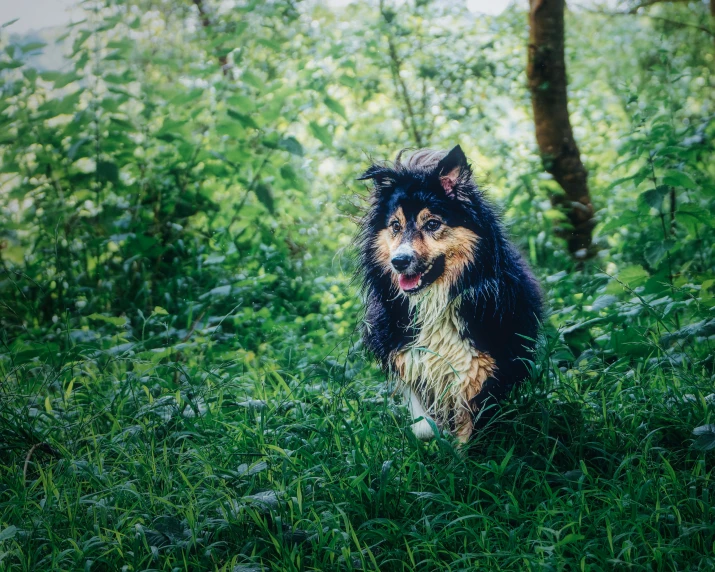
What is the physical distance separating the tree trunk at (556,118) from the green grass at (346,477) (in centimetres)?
159

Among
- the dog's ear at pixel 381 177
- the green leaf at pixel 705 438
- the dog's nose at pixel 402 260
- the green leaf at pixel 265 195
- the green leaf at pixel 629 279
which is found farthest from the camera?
the green leaf at pixel 265 195

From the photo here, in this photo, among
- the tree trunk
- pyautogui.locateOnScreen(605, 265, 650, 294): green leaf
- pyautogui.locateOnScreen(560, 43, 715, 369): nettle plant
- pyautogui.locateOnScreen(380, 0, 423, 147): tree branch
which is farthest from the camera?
pyautogui.locateOnScreen(380, 0, 423, 147): tree branch

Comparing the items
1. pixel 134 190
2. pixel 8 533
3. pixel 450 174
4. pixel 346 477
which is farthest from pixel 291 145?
pixel 8 533

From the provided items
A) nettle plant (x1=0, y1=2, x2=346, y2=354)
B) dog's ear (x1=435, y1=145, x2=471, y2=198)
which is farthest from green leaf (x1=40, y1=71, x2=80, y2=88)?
dog's ear (x1=435, y1=145, x2=471, y2=198)

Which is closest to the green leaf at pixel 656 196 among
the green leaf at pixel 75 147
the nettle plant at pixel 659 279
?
the nettle plant at pixel 659 279

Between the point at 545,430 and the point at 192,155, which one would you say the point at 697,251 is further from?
the point at 192,155

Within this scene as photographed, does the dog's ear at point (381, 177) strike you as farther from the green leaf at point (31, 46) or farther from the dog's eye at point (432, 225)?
the green leaf at point (31, 46)

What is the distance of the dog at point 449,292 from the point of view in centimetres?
238

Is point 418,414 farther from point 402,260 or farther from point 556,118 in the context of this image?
point 556,118

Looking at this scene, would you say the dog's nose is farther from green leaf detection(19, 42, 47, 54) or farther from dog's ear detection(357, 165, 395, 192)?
green leaf detection(19, 42, 47, 54)

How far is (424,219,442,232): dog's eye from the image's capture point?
2.37m

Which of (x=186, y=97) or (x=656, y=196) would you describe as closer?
(x=656, y=196)

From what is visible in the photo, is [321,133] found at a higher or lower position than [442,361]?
higher

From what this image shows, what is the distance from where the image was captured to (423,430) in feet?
7.88
